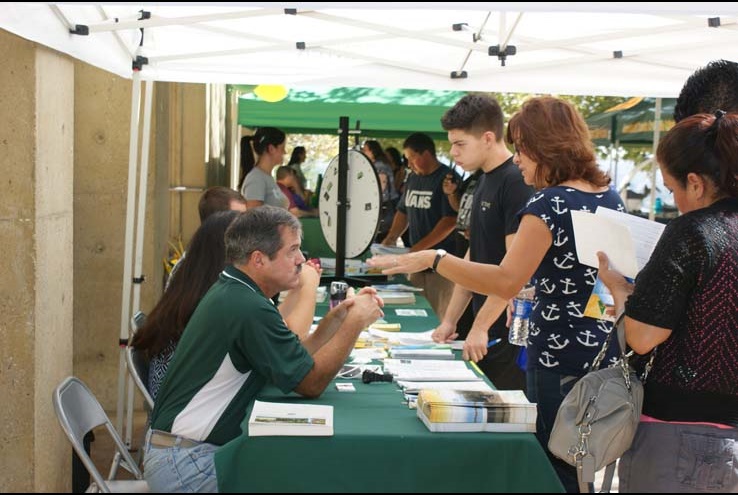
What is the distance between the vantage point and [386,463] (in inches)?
93.7

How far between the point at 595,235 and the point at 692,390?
0.55 metres

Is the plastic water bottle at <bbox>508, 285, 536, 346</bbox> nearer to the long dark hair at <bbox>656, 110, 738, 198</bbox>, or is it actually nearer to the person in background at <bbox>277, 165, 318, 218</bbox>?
the long dark hair at <bbox>656, 110, 738, 198</bbox>

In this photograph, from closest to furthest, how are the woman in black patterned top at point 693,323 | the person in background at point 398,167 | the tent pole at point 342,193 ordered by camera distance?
the woman in black patterned top at point 693,323
the tent pole at point 342,193
the person in background at point 398,167

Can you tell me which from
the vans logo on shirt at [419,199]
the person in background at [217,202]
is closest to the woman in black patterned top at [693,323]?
the person in background at [217,202]

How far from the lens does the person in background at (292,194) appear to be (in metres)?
10.5

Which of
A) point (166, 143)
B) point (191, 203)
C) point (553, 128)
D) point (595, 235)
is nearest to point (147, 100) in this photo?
point (166, 143)

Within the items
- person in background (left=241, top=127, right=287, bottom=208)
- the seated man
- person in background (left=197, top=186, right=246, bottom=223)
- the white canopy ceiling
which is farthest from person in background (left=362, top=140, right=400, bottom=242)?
the seated man

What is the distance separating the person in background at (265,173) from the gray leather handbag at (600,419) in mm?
5163

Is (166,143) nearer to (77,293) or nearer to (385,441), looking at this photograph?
(77,293)

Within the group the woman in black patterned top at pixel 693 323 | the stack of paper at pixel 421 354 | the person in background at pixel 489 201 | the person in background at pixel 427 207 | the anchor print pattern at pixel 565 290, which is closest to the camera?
the woman in black patterned top at pixel 693 323

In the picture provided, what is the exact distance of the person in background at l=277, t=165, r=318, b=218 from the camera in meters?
10.5

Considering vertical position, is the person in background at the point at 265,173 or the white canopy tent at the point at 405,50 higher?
the white canopy tent at the point at 405,50

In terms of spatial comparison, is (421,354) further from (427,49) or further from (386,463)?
(427,49)

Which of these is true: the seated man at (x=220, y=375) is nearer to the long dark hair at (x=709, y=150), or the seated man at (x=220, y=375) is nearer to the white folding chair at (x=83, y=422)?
the white folding chair at (x=83, y=422)
